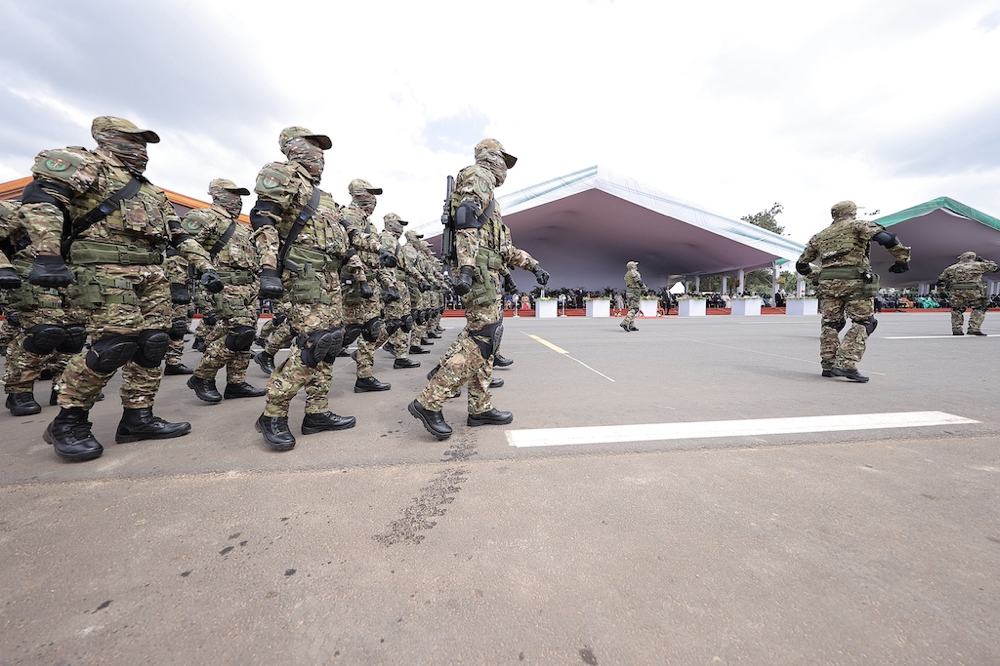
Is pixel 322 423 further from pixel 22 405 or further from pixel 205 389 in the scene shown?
pixel 22 405

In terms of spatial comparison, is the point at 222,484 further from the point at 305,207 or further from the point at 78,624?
the point at 305,207

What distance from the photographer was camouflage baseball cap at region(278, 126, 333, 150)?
2998mm

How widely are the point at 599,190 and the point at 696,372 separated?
17996 millimetres

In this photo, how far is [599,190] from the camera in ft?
68.9

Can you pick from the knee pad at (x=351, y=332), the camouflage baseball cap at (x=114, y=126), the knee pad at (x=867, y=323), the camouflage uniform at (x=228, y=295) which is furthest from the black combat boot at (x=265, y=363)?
the knee pad at (x=867, y=323)

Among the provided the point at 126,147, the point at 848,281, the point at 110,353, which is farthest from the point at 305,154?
the point at 848,281

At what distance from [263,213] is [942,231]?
130ft

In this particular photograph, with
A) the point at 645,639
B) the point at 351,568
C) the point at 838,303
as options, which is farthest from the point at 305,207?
the point at 838,303

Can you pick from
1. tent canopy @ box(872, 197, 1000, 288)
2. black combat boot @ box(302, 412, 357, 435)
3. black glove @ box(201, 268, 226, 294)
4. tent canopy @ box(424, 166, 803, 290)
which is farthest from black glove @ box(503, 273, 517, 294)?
tent canopy @ box(872, 197, 1000, 288)

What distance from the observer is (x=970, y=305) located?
905 cm

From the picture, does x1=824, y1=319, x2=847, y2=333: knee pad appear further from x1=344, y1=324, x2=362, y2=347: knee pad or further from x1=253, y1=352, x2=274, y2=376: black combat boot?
x1=253, y1=352, x2=274, y2=376: black combat boot

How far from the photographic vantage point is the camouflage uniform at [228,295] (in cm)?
396

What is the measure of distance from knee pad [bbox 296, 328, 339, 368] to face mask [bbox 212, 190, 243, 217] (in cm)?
274

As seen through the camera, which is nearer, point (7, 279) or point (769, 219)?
point (7, 279)
